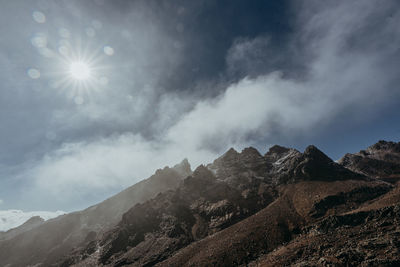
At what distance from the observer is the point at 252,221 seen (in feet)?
220

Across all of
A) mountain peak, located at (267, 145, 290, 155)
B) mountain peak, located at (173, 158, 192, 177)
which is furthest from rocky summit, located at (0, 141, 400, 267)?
mountain peak, located at (173, 158, 192, 177)

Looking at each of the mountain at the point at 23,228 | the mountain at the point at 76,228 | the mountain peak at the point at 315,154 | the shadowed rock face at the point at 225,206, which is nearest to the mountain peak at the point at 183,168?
the mountain at the point at 76,228

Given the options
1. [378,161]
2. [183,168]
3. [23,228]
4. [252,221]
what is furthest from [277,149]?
[23,228]

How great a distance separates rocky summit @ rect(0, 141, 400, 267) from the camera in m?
43.5

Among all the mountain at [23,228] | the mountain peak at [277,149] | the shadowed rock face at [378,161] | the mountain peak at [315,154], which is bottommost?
the shadowed rock face at [378,161]

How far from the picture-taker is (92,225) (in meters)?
135

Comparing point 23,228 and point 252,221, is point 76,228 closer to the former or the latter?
point 23,228

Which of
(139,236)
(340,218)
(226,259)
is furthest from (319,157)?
(139,236)

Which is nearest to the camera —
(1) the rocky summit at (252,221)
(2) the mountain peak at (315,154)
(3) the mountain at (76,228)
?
(1) the rocky summit at (252,221)

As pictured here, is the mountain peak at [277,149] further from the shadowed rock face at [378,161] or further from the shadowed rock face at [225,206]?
the shadowed rock face at [378,161]

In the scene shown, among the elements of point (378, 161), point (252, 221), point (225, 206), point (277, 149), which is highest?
point (277, 149)

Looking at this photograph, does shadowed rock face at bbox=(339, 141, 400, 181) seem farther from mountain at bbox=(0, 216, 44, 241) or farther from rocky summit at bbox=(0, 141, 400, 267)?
mountain at bbox=(0, 216, 44, 241)

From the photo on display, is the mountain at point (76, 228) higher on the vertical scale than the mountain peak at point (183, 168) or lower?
lower

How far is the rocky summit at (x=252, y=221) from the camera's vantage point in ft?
143
